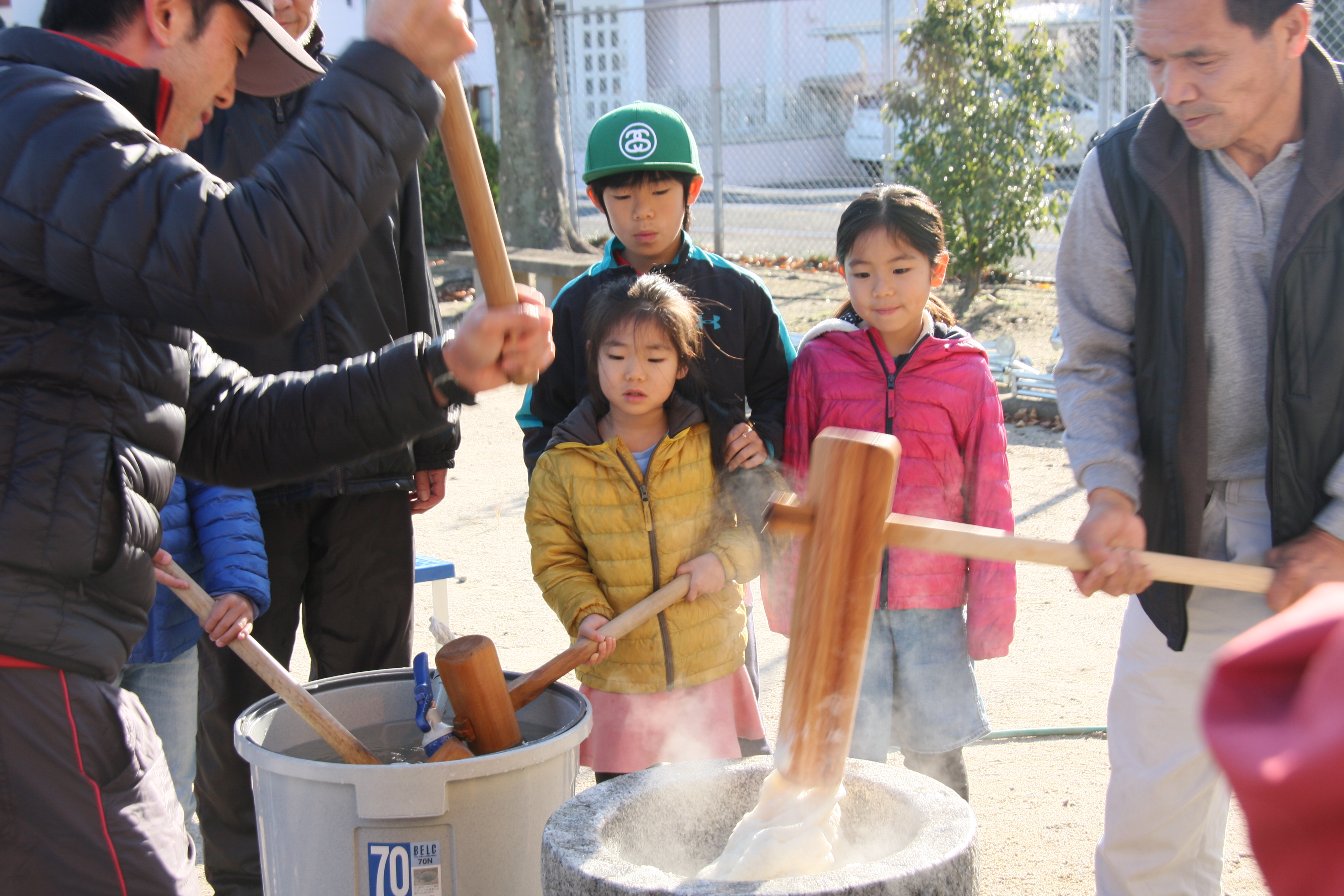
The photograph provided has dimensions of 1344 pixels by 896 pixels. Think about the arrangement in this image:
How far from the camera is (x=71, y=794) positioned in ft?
5.04

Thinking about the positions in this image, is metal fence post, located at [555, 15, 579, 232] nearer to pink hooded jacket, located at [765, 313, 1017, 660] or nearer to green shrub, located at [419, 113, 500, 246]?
green shrub, located at [419, 113, 500, 246]

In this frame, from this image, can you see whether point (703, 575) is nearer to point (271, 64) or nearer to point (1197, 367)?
point (1197, 367)

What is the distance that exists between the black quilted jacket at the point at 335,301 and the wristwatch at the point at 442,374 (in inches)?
37.6

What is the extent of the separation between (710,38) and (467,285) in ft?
11.3

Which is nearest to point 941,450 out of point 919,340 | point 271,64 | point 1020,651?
point 919,340

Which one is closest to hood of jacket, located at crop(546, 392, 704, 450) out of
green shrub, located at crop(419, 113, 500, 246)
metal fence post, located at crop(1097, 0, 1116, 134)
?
metal fence post, located at crop(1097, 0, 1116, 134)

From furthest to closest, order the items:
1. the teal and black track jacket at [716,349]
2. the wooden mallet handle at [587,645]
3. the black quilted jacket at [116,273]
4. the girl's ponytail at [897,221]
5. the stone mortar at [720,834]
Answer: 1. the teal and black track jacket at [716,349]
2. the girl's ponytail at [897,221]
3. the wooden mallet handle at [587,645]
4. the stone mortar at [720,834]
5. the black quilted jacket at [116,273]

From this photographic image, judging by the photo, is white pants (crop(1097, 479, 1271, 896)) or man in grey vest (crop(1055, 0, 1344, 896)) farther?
white pants (crop(1097, 479, 1271, 896))

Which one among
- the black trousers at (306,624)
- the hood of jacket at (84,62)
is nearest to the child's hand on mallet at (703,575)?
the black trousers at (306,624)

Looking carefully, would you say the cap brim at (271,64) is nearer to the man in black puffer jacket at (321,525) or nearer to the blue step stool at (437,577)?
the man in black puffer jacket at (321,525)

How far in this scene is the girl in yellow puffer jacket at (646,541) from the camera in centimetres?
284

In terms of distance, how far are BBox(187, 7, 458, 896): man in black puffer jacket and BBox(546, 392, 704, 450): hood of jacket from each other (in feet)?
1.09

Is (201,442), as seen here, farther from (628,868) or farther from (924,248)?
(924,248)

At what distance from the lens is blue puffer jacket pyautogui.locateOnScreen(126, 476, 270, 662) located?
104 inches
